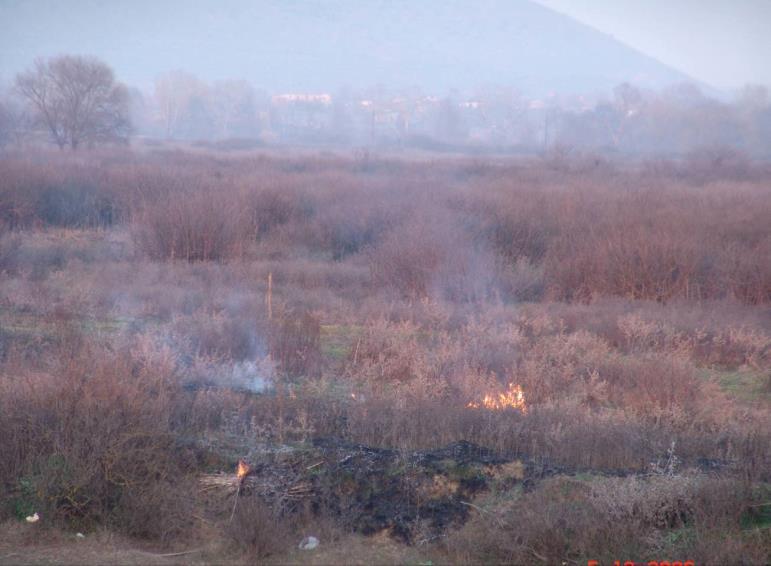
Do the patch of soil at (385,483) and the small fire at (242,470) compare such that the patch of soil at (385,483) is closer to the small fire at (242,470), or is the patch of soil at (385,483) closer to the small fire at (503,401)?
the small fire at (242,470)

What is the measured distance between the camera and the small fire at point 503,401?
6.39 m

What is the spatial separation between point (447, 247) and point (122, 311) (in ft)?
17.3

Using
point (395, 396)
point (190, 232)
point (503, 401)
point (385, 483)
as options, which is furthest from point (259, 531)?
point (190, 232)

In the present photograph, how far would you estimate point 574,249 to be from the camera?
14.0 meters

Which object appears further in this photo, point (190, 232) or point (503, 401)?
point (190, 232)

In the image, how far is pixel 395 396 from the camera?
260 inches

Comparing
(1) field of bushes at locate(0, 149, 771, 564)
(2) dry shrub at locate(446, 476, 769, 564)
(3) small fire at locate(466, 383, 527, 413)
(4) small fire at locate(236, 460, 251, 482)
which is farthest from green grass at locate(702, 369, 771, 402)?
(4) small fire at locate(236, 460, 251, 482)

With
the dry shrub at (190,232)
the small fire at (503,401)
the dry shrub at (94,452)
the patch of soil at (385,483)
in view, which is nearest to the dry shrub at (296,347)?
the small fire at (503,401)

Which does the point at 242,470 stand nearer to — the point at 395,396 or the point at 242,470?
the point at 242,470

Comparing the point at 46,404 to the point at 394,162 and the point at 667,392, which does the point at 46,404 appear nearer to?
the point at 667,392

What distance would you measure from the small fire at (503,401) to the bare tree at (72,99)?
128 ft

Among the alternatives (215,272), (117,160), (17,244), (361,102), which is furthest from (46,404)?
(361,102)

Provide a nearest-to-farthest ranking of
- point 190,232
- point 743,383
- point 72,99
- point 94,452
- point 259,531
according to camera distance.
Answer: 1. point 259,531
2. point 94,452
3. point 743,383
4. point 190,232
5. point 72,99

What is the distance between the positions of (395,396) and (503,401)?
91cm
